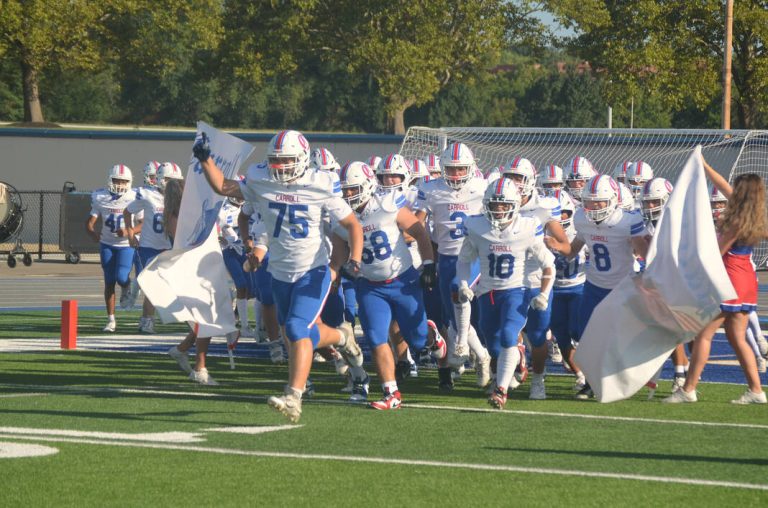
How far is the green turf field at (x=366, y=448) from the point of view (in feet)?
19.3

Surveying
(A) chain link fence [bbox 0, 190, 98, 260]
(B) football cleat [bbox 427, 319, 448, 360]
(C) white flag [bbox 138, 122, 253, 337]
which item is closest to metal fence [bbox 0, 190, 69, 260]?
(A) chain link fence [bbox 0, 190, 98, 260]

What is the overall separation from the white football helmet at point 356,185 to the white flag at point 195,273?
1130 millimetres

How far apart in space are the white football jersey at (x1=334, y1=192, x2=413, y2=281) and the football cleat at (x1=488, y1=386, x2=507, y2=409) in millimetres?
1123

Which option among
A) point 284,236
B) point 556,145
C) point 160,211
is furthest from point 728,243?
point 556,145

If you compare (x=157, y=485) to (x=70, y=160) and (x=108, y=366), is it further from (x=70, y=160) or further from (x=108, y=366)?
(x=70, y=160)

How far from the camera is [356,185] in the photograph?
9.27 metres

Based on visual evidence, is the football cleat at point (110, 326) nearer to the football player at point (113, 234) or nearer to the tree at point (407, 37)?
the football player at point (113, 234)

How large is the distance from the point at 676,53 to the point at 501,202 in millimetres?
26368

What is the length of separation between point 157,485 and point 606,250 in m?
4.70

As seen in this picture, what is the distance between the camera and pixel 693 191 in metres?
8.22

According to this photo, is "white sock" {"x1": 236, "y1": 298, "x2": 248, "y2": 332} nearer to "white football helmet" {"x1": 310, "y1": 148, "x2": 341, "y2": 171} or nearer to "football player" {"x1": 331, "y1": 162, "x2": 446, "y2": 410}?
"white football helmet" {"x1": 310, "y1": 148, "x2": 341, "y2": 171}

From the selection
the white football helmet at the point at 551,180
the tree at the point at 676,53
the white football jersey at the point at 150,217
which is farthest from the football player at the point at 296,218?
the tree at the point at 676,53

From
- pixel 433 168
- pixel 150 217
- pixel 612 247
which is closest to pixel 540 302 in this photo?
pixel 612 247

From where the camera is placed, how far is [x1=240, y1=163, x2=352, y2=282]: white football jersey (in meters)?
8.41
